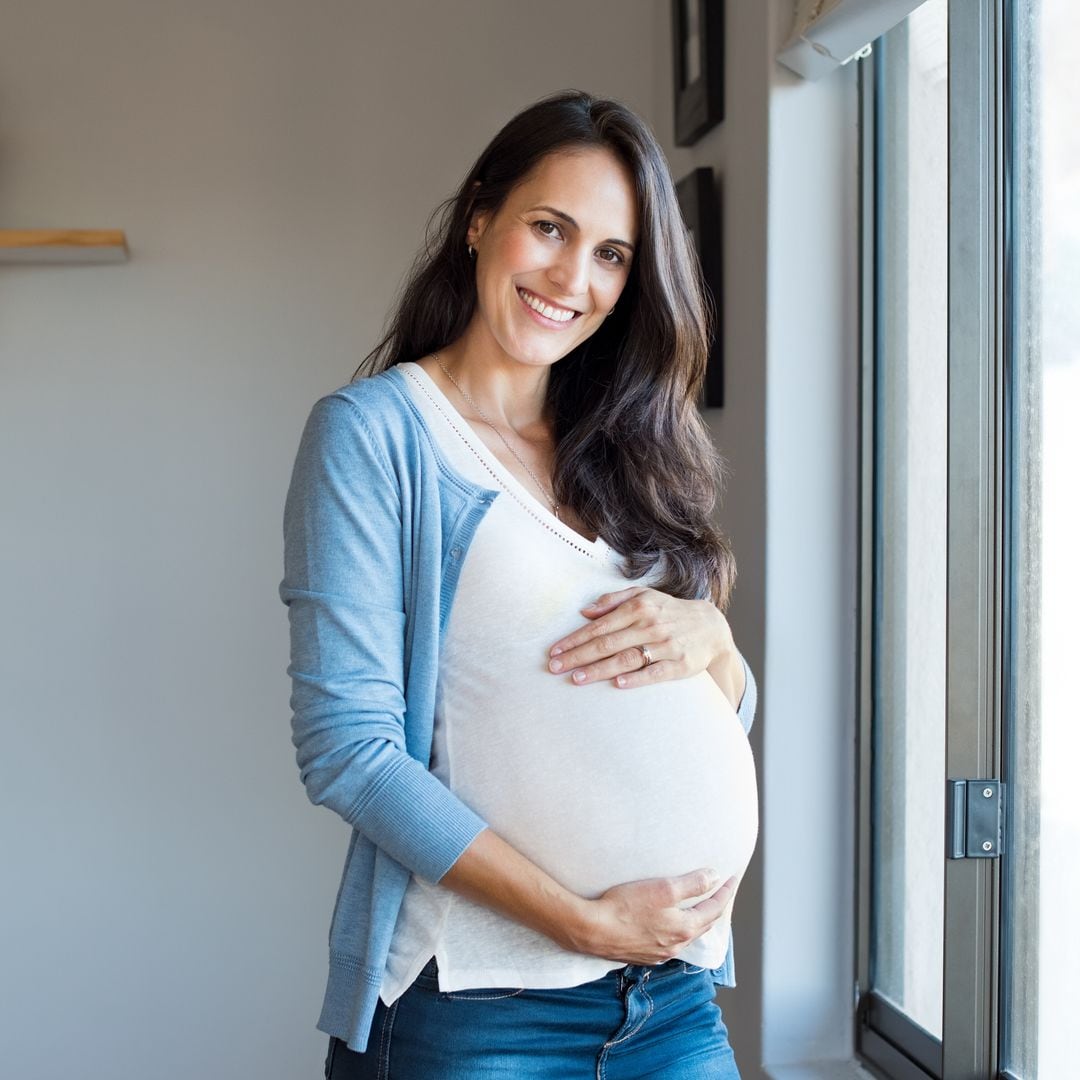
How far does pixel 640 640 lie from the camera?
108cm

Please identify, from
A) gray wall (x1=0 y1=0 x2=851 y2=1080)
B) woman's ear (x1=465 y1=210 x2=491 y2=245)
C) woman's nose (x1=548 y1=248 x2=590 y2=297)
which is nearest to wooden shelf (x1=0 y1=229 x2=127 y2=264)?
gray wall (x1=0 y1=0 x2=851 y2=1080)

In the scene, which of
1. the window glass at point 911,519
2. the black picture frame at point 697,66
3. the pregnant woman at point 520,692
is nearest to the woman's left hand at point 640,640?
the pregnant woman at point 520,692

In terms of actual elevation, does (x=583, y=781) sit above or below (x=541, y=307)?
below

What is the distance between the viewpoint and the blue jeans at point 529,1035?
3.21ft

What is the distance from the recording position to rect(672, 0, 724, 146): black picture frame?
6.00 ft

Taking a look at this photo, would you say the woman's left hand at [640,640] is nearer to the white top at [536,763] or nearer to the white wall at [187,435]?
the white top at [536,763]

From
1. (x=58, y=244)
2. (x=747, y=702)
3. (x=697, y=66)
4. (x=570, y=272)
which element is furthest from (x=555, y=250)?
(x=58, y=244)

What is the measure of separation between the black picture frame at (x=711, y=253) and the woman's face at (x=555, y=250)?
0.63 m

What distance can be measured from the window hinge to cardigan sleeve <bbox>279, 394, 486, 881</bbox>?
0.63m

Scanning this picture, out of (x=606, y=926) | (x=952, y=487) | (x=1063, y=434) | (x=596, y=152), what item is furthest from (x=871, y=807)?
(x=596, y=152)

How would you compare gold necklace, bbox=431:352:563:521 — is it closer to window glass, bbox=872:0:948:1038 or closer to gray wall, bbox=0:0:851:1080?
window glass, bbox=872:0:948:1038

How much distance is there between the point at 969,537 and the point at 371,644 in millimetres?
727

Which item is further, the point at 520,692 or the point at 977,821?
the point at 977,821

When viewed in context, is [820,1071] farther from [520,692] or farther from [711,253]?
[711,253]
